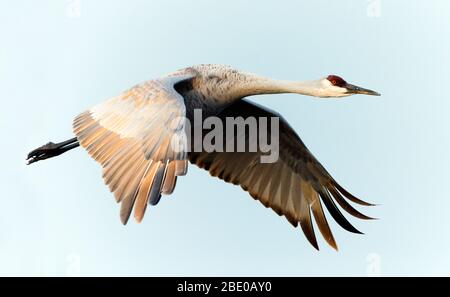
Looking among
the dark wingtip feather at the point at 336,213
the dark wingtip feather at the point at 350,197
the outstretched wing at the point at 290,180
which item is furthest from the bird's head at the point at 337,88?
the dark wingtip feather at the point at 336,213

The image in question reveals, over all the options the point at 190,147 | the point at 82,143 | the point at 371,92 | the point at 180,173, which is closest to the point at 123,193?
the point at 180,173

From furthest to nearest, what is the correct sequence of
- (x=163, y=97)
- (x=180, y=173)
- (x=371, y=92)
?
(x=371, y=92)
(x=163, y=97)
(x=180, y=173)

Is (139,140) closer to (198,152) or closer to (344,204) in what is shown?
(198,152)

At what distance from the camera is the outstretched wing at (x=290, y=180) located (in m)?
10.8

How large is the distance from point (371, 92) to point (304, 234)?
2.12 m

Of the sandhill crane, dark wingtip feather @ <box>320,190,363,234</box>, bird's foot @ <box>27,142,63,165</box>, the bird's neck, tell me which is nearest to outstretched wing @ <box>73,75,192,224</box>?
the sandhill crane

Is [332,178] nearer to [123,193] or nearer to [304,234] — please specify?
[304,234]

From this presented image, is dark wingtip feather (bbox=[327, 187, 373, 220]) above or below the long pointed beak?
below

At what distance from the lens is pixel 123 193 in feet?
26.2

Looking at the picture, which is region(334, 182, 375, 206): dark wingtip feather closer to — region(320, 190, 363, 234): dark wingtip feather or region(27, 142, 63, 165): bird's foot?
region(320, 190, 363, 234): dark wingtip feather

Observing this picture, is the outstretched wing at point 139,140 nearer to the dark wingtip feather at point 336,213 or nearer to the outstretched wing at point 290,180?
the outstretched wing at point 290,180

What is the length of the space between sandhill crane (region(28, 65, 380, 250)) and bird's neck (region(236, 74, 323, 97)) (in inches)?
0.4

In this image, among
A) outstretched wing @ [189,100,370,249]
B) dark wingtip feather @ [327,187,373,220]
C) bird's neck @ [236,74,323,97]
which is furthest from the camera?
outstretched wing @ [189,100,370,249]

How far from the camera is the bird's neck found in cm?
995
